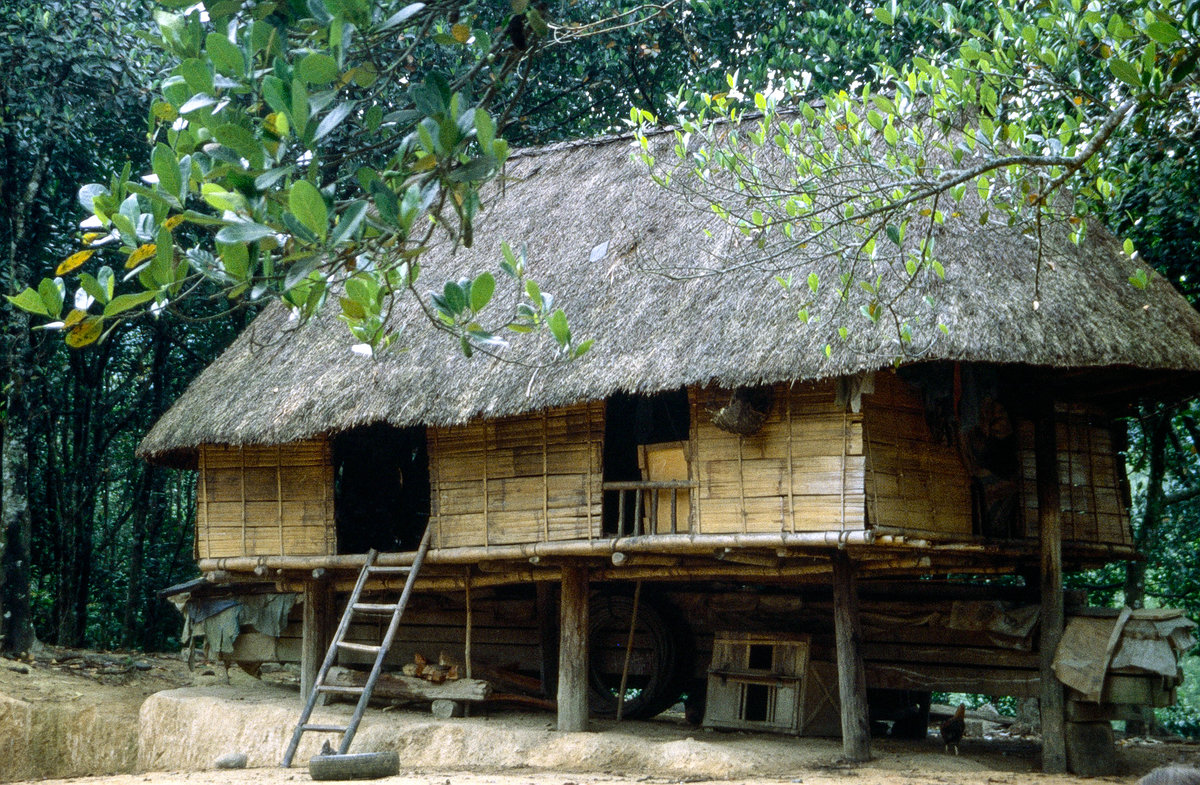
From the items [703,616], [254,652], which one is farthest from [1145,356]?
[254,652]

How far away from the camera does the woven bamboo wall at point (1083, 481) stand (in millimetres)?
8812

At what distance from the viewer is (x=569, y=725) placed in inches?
364

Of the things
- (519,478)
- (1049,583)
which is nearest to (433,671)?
(519,478)

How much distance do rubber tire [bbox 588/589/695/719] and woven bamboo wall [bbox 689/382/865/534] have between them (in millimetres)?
2905

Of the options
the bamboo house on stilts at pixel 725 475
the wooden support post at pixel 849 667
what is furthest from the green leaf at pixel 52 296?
the wooden support post at pixel 849 667

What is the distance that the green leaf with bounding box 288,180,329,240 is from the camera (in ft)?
9.40

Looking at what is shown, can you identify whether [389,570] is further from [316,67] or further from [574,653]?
[316,67]

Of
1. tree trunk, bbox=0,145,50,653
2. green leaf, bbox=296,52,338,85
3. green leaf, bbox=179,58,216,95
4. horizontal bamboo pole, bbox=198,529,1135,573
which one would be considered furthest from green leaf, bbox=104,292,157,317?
tree trunk, bbox=0,145,50,653

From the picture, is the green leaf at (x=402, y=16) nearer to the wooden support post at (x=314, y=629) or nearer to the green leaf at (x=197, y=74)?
the green leaf at (x=197, y=74)

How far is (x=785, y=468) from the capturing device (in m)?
7.97

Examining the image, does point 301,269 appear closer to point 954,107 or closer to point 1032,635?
point 954,107

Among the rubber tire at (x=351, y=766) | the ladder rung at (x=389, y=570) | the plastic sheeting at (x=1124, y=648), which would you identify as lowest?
the rubber tire at (x=351, y=766)

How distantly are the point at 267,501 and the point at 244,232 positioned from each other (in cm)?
774

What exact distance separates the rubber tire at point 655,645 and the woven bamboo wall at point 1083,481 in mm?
3491
